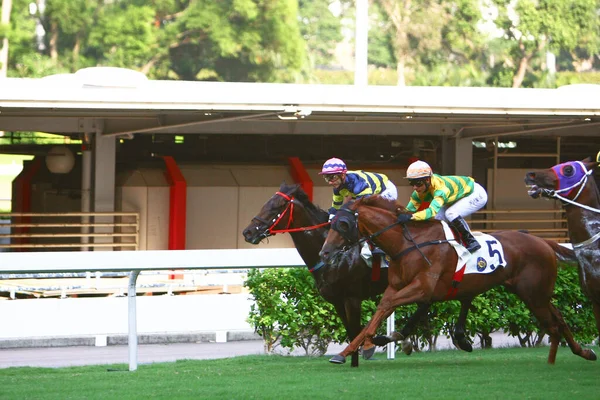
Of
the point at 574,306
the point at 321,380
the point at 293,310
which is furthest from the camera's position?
the point at 574,306

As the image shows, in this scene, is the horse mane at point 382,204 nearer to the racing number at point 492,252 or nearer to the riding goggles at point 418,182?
the riding goggles at point 418,182

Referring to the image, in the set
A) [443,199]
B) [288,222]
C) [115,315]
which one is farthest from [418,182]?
[115,315]

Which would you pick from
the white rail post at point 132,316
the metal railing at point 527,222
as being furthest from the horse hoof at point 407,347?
the metal railing at point 527,222

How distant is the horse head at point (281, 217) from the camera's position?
781 centimetres

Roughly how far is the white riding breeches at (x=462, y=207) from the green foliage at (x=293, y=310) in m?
1.48

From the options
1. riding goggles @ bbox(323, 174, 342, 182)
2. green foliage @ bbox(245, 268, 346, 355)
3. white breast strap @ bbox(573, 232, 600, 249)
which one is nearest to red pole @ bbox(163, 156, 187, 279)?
green foliage @ bbox(245, 268, 346, 355)

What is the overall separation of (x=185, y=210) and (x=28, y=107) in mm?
4791

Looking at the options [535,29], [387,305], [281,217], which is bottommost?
[387,305]

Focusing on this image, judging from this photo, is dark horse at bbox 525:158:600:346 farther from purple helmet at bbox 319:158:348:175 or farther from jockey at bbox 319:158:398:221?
purple helmet at bbox 319:158:348:175

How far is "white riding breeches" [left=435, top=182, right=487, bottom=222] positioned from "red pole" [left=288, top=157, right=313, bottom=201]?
8028mm

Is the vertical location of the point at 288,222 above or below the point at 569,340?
above

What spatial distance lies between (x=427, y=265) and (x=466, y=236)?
0.46 m

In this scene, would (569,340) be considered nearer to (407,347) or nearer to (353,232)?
(407,347)

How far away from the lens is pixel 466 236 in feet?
24.6
